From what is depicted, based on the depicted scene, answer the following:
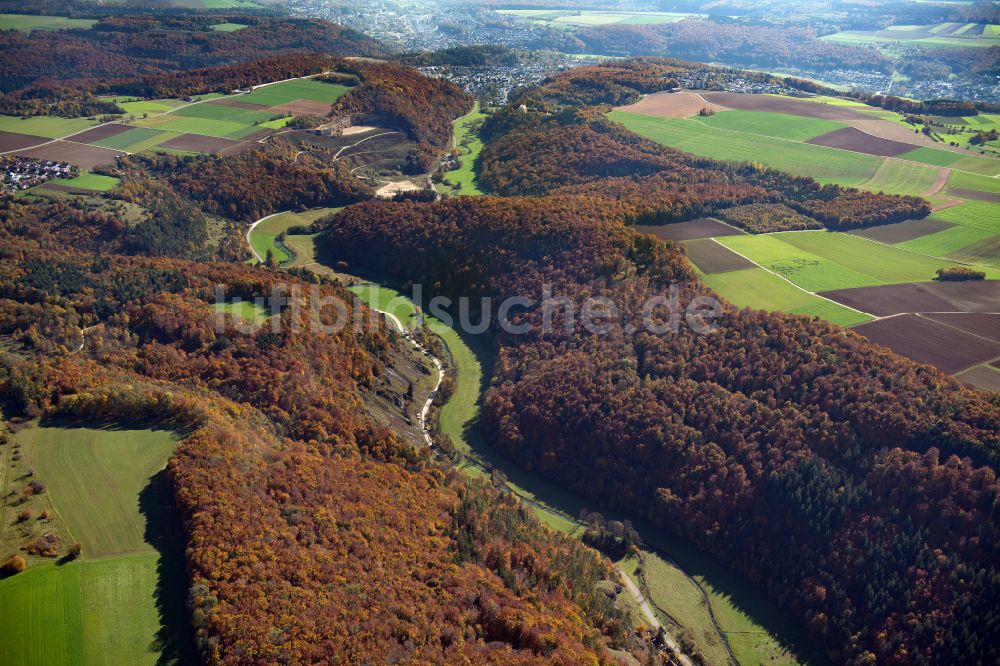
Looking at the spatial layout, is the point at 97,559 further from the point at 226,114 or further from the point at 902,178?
the point at 226,114

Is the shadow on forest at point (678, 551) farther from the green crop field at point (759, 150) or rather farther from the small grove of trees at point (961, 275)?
the green crop field at point (759, 150)

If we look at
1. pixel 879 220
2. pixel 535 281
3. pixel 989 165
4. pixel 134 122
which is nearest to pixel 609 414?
pixel 535 281

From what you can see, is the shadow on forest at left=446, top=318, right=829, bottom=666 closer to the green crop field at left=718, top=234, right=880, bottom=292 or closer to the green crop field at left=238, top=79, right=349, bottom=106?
the green crop field at left=718, top=234, right=880, bottom=292

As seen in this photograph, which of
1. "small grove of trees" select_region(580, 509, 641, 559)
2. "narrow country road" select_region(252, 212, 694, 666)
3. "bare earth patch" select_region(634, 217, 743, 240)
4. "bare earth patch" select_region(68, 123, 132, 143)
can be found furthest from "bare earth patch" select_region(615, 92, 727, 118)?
"small grove of trees" select_region(580, 509, 641, 559)

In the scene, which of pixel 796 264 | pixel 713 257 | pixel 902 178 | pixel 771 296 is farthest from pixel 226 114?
pixel 902 178

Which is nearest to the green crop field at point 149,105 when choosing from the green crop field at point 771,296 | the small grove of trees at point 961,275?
the green crop field at point 771,296

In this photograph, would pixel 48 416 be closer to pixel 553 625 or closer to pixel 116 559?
A: pixel 116 559

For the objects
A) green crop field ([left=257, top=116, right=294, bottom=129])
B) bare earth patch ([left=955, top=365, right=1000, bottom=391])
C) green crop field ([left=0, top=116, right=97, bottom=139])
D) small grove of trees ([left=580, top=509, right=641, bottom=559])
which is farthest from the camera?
green crop field ([left=257, top=116, right=294, bottom=129])
